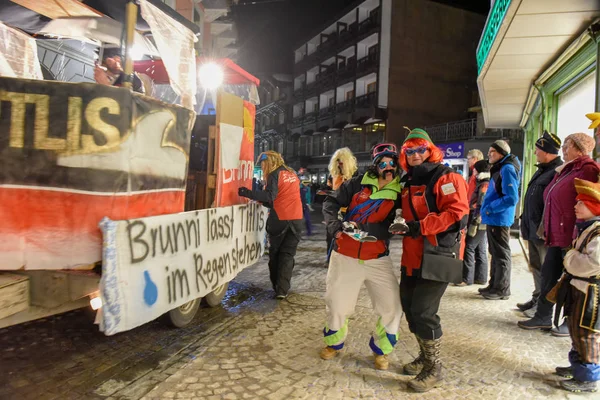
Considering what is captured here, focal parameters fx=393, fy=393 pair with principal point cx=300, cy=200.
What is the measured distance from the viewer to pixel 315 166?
135 ft

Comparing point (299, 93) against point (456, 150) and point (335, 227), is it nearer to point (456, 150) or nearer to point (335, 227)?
point (456, 150)

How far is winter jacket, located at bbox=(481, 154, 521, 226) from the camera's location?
534 centimetres

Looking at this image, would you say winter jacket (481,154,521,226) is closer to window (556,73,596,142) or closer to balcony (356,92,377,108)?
window (556,73,596,142)

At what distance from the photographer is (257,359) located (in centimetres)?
368

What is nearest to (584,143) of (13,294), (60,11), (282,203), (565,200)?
(565,200)

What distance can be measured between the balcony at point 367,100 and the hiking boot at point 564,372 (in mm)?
29174

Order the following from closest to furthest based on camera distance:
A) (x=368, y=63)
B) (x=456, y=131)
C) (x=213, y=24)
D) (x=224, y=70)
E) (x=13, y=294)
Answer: (x=13, y=294), (x=224, y=70), (x=213, y=24), (x=456, y=131), (x=368, y=63)

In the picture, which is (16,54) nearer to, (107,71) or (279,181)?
(107,71)

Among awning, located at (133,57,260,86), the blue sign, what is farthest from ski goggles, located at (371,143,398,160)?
the blue sign

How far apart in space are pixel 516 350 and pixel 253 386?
8.89 feet

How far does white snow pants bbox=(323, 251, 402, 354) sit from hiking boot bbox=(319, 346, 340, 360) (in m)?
0.09

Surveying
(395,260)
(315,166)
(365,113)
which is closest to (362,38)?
(365,113)

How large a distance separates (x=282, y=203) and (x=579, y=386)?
3685 millimetres

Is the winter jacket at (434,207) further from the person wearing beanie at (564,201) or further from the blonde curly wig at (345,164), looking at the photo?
the blonde curly wig at (345,164)
